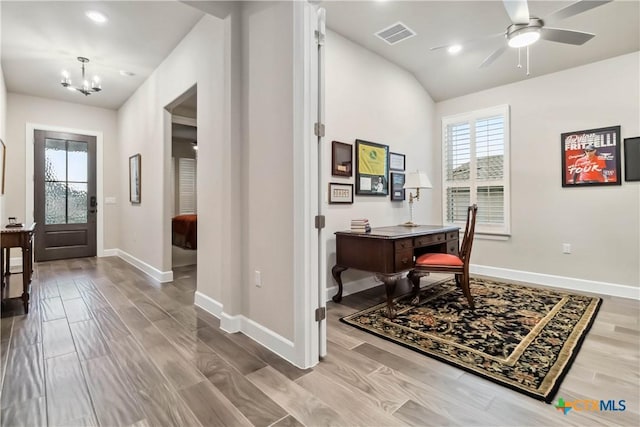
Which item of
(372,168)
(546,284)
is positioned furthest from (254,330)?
(546,284)

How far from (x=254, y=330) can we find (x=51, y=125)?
5.89 m

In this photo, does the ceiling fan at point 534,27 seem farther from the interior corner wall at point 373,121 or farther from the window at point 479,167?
the window at point 479,167

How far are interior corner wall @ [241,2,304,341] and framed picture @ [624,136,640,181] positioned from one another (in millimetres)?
3878

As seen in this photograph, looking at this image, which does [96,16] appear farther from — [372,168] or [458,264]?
[458,264]

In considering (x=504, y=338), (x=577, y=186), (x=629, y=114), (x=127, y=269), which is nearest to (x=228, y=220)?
(x=504, y=338)

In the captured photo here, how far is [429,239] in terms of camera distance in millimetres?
3305

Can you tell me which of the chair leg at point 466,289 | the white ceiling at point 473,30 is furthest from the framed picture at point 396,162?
the chair leg at point 466,289

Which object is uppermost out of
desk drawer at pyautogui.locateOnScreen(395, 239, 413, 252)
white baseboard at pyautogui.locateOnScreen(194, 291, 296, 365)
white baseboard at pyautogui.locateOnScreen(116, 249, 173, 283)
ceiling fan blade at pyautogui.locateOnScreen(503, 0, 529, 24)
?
ceiling fan blade at pyautogui.locateOnScreen(503, 0, 529, 24)

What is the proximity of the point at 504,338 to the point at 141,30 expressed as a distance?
4618 mm

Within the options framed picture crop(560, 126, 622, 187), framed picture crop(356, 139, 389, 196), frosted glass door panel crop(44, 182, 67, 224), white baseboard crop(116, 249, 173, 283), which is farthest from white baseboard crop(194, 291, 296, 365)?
frosted glass door panel crop(44, 182, 67, 224)

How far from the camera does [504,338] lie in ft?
7.61

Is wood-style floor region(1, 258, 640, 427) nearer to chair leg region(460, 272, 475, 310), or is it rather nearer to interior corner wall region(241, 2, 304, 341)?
interior corner wall region(241, 2, 304, 341)

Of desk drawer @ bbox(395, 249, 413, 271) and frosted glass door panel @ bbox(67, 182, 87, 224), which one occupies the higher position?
frosted glass door panel @ bbox(67, 182, 87, 224)

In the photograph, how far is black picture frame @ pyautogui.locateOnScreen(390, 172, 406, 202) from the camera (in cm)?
412
